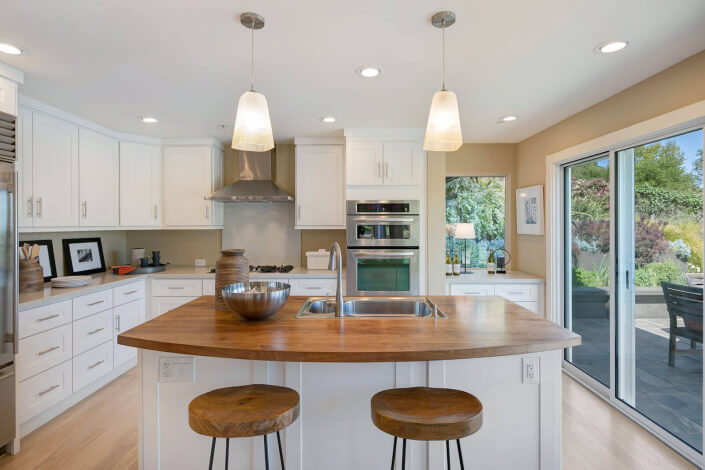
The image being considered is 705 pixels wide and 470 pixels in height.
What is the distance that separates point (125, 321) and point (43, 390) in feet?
3.30

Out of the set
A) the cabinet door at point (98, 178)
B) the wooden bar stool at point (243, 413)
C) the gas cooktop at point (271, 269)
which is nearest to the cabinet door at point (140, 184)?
the cabinet door at point (98, 178)

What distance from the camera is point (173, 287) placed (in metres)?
4.02

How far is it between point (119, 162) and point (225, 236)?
1.34 metres

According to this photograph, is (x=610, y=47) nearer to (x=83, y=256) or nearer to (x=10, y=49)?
(x=10, y=49)

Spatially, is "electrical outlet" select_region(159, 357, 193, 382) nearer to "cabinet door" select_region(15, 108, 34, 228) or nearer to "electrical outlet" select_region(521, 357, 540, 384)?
"electrical outlet" select_region(521, 357, 540, 384)

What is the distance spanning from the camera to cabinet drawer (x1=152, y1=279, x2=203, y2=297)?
401 cm

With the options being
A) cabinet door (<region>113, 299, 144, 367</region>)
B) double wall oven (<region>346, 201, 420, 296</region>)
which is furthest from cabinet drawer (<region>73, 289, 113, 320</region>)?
double wall oven (<region>346, 201, 420, 296</region>)

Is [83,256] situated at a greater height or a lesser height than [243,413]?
greater

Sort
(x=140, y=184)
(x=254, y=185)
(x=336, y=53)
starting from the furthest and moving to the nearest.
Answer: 1. (x=254, y=185)
2. (x=140, y=184)
3. (x=336, y=53)

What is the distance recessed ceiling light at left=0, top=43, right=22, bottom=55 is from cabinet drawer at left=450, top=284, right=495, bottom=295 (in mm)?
3794

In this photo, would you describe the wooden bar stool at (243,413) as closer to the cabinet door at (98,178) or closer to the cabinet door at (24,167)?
the cabinet door at (24,167)

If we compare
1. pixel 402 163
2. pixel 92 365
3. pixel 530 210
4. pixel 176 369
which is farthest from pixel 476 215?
pixel 92 365

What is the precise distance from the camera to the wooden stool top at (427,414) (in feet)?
4.21

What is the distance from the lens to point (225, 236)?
15.2ft
